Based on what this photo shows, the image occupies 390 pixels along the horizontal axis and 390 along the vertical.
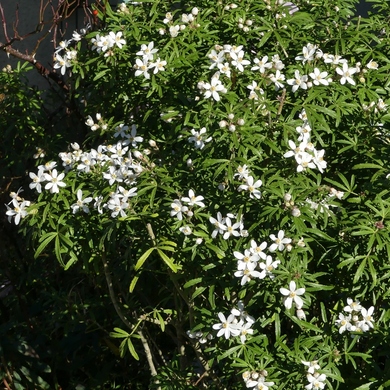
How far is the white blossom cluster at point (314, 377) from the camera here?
9.48ft

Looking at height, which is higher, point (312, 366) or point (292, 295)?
point (292, 295)

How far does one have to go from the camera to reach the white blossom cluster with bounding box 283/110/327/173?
304 centimetres

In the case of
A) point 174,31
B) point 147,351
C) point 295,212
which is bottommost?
point 147,351

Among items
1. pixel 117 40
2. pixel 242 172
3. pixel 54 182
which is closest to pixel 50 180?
pixel 54 182

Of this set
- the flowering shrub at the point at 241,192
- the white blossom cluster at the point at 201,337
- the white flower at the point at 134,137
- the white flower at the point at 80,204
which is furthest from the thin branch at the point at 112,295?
the white flower at the point at 134,137

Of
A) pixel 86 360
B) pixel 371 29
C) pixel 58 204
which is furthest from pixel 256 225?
pixel 86 360

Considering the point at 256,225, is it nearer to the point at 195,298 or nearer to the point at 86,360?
the point at 195,298

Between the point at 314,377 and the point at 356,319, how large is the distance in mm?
316

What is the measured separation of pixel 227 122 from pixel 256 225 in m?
0.47

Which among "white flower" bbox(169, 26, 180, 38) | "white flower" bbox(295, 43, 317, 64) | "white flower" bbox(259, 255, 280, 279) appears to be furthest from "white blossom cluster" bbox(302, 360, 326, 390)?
"white flower" bbox(169, 26, 180, 38)

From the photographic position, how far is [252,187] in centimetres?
298

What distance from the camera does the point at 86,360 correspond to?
466cm

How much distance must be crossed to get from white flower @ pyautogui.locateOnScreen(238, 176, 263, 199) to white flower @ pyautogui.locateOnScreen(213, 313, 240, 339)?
50 centimetres

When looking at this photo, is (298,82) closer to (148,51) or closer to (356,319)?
(148,51)
